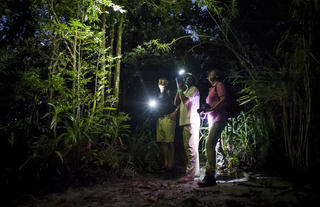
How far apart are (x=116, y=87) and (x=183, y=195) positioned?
2.85m

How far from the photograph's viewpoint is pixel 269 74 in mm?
2996

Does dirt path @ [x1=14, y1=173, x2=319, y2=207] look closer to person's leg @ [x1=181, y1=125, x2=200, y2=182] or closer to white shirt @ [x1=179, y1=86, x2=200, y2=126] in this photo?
person's leg @ [x1=181, y1=125, x2=200, y2=182]

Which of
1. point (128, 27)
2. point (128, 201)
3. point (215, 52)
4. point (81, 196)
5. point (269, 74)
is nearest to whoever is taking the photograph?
point (128, 201)

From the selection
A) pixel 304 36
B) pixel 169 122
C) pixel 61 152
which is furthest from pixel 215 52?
pixel 61 152

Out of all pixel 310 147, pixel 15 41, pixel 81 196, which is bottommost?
pixel 81 196

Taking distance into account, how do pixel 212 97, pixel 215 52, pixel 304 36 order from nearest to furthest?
pixel 304 36 < pixel 212 97 < pixel 215 52

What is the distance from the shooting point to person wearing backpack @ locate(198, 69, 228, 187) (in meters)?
2.91

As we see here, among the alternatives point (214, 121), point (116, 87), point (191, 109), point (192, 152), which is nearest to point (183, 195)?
point (192, 152)

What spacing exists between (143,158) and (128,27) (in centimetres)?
373

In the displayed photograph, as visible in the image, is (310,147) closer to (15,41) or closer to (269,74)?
(269,74)

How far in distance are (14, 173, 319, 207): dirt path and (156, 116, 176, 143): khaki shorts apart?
1.30 metres

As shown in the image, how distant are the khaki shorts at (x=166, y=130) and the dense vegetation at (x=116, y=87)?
0.64 m

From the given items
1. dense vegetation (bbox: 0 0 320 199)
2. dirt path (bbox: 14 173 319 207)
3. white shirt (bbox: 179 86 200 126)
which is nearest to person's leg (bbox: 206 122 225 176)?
dirt path (bbox: 14 173 319 207)

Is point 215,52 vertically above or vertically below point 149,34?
below
